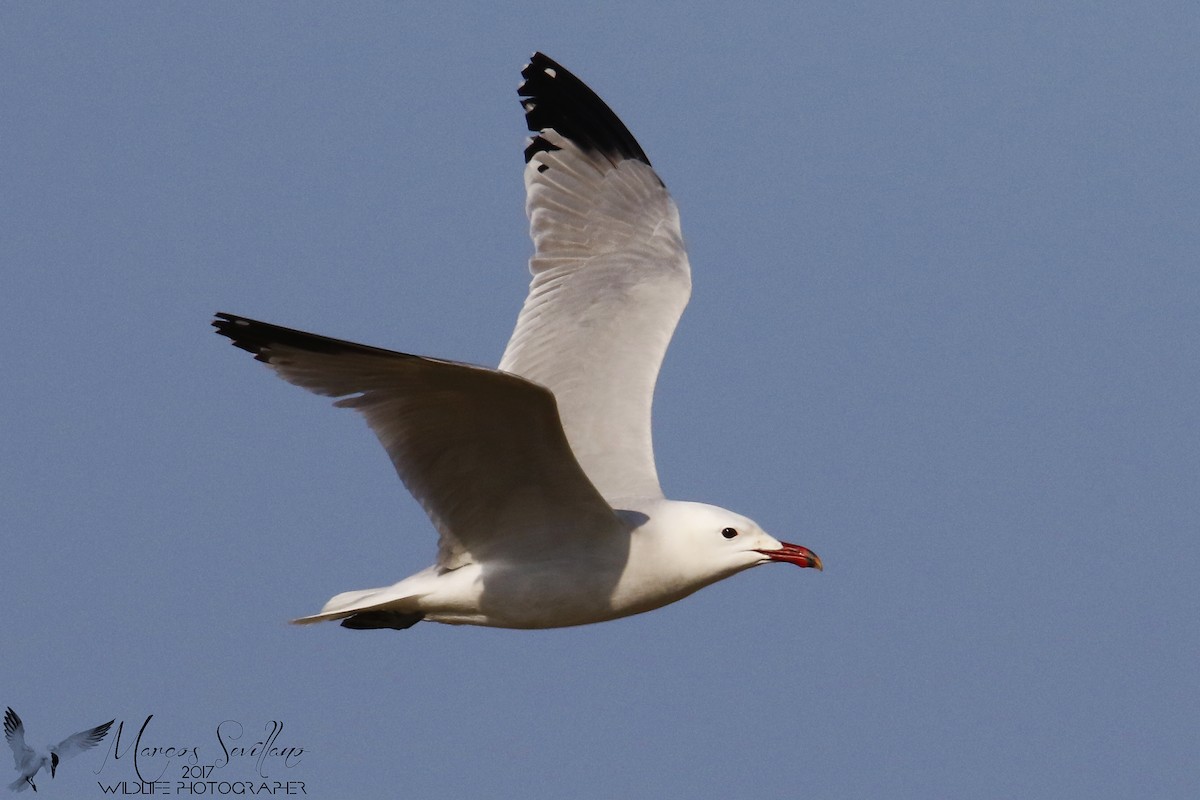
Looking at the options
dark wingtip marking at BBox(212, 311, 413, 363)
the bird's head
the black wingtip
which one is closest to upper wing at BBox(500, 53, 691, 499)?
the black wingtip

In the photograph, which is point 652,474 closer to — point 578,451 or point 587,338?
point 578,451

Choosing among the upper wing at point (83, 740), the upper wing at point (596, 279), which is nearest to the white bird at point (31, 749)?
the upper wing at point (83, 740)

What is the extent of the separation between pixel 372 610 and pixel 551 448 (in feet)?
4.73

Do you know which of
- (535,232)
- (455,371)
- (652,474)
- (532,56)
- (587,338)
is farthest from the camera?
(532,56)

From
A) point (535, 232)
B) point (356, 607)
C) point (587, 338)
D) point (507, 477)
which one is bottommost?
point (356, 607)

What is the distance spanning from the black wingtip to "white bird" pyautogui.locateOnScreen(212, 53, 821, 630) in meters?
0.74

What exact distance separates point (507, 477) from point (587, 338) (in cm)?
208

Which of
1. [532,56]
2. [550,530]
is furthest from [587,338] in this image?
[532,56]

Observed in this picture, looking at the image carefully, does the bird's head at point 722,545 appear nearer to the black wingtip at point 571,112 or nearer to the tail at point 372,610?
the tail at point 372,610

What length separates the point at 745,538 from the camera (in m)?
8.44

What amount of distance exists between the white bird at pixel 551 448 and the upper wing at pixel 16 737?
2.88 metres

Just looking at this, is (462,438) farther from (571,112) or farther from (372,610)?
(571,112)

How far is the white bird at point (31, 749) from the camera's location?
9.90 m

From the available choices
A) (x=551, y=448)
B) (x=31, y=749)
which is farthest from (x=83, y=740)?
(x=551, y=448)
